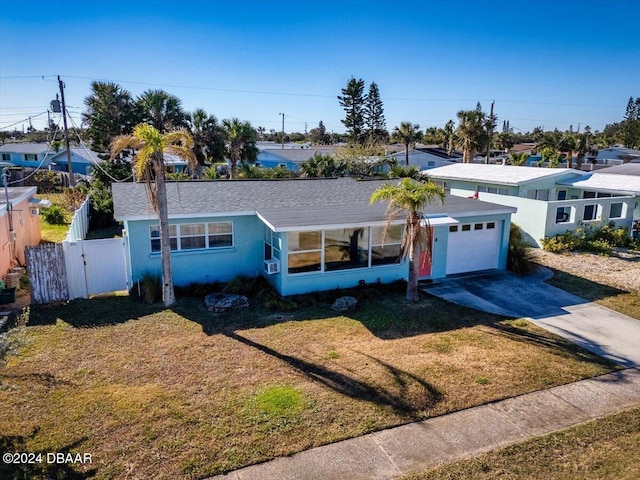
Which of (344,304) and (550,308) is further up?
(344,304)

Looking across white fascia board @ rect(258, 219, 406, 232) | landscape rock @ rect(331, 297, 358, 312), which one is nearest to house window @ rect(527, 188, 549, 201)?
white fascia board @ rect(258, 219, 406, 232)

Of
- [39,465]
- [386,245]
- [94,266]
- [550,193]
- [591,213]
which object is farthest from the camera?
[550,193]

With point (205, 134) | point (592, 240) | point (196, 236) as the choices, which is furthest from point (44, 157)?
point (592, 240)

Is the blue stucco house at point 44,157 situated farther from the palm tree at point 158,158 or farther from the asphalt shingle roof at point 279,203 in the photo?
the palm tree at point 158,158

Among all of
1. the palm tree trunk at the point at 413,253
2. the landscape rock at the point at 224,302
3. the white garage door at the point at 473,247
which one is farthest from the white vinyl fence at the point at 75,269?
the white garage door at the point at 473,247

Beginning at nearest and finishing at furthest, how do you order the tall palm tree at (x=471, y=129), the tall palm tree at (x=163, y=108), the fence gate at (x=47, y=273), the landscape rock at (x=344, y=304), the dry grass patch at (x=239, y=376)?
1. the dry grass patch at (x=239, y=376)
2. the fence gate at (x=47, y=273)
3. the landscape rock at (x=344, y=304)
4. the tall palm tree at (x=163, y=108)
5. the tall palm tree at (x=471, y=129)

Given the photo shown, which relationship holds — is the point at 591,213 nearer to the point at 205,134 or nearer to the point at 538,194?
the point at 538,194

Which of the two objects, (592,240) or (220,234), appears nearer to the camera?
(220,234)

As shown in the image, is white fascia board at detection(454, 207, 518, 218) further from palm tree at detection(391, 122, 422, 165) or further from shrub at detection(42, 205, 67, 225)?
palm tree at detection(391, 122, 422, 165)
